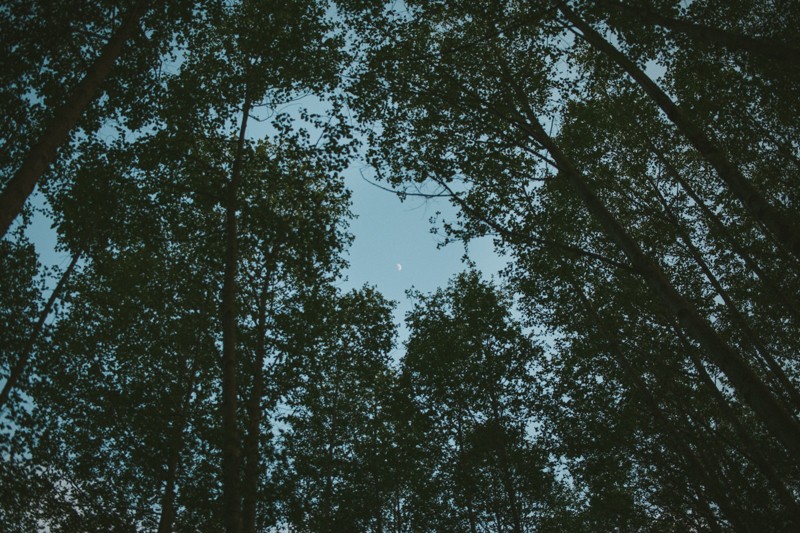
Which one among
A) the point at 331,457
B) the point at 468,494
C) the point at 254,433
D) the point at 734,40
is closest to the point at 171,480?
the point at 254,433

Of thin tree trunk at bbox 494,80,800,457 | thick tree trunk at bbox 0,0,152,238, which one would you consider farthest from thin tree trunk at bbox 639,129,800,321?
thick tree trunk at bbox 0,0,152,238

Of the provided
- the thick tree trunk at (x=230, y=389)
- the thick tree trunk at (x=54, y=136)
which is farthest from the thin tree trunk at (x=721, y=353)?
the thick tree trunk at (x=54, y=136)

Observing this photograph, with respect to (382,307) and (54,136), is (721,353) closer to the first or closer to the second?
(54,136)

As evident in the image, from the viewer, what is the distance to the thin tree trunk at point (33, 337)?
917cm

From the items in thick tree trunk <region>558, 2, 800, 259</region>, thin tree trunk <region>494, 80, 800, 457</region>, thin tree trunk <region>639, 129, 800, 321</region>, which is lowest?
thin tree trunk <region>494, 80, 800, 457</region>

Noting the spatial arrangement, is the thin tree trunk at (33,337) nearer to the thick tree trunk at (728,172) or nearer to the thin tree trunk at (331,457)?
the thin tree trunk at (331,457)

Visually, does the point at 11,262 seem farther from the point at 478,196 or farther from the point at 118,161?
the point at 478,196

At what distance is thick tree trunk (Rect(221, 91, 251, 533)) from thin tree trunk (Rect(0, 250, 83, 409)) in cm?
558

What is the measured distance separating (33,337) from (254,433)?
566 cm

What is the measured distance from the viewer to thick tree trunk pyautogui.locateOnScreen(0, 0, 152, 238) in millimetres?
4426

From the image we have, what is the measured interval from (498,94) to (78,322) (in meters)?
13.0

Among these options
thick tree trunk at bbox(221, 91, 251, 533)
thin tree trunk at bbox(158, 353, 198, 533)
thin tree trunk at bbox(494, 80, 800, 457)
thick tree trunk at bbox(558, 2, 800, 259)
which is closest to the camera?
thin tree trunk at bbox(494, 80, 800, 457)

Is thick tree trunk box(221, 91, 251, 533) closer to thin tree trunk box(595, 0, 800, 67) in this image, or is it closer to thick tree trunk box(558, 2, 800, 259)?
thick tree trunk box(558, 2, 800, 259)

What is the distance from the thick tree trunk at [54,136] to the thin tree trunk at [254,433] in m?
4.94
